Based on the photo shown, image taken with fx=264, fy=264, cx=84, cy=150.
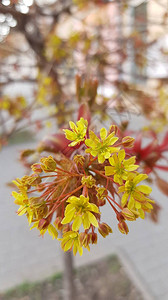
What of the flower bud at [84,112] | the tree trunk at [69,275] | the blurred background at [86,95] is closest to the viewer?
the flower bud at [84,112]

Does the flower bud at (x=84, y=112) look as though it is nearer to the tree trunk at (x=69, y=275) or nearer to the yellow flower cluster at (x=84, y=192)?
the yellow flower cluster at (x=84, y=192)

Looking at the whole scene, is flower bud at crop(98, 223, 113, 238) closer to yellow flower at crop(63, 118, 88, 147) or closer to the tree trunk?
yellow flower at crop(63, 118, 88, 147)

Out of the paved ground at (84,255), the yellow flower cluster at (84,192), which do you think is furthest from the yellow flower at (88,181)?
the paved ground at (84,255)

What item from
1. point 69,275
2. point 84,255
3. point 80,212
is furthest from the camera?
point 84,255

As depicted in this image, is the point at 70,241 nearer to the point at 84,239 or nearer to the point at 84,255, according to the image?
the point at 84,239

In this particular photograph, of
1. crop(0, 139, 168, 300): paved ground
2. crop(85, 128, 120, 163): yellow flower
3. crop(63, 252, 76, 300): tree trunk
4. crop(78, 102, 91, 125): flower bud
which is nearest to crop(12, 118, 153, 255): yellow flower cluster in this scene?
crop(85, 128, 120, 163): yellow flower

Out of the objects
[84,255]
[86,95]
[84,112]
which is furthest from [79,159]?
[84,255]
